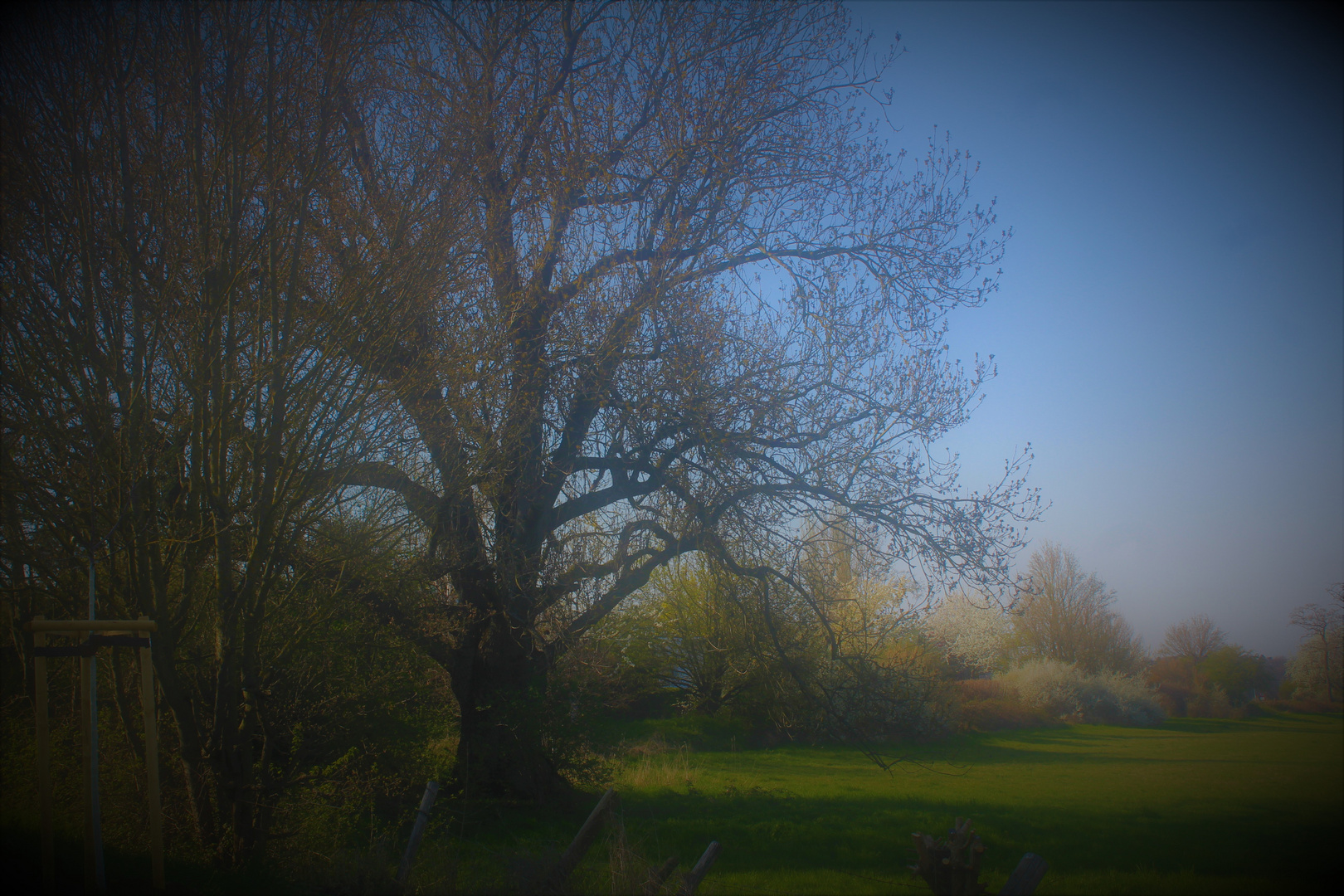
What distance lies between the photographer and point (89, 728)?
4.07m

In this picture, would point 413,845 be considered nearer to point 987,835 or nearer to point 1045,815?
point 987,835

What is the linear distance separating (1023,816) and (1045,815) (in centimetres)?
53

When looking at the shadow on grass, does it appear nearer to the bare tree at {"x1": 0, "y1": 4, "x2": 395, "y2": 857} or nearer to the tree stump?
the tree stump

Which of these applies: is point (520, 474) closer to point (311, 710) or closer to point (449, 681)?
point (311, 710)

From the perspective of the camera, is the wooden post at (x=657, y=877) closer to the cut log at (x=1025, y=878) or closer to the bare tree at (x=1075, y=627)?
the cut log at (x=1025, y=878)

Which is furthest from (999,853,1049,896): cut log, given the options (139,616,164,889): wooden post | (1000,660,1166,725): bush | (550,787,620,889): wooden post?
(1000,660,1166,725): bush

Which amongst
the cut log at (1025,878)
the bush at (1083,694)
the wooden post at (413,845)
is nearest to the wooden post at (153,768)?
the wooden post at (413,845)

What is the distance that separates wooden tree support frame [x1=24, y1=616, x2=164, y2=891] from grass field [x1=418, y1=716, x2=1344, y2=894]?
2120mm

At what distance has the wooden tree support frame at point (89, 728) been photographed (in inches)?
152

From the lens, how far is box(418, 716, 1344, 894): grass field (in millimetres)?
7934

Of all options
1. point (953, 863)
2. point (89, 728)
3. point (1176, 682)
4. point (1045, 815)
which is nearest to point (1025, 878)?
point (953, 863)

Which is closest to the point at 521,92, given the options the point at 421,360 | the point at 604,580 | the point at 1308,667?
the point at 421,360

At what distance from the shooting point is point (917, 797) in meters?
13.4

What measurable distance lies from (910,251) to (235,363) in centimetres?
794
